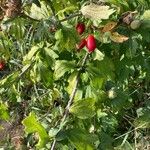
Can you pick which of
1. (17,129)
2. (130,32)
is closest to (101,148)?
(130,32)

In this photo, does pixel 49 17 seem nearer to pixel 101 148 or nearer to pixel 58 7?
pixel 58 7

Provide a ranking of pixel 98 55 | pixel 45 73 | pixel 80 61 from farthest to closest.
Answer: pixel 45 73 → pixel 80 61 → pixel 98 55

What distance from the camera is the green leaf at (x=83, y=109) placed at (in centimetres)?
155

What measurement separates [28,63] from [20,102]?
101cm

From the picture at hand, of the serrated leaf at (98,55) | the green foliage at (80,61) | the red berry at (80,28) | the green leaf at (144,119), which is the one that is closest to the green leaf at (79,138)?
the green foliage at (80,61)

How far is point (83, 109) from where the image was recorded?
1563 mm

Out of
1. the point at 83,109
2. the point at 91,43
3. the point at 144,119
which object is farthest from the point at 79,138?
the point at 144,119

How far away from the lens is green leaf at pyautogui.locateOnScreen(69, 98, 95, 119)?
5.09 feet

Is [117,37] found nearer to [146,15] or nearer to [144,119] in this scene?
[146,15]

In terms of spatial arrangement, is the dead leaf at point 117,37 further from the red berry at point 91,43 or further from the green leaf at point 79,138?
the green leaf at point 79,138

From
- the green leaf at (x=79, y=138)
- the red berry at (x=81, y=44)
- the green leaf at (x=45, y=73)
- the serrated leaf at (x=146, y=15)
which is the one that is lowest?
the green leaf at (x=45, y=73)

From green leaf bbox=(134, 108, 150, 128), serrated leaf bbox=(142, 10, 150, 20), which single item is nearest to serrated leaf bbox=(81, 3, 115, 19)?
serrated leaf bbox=(142, 10, 150, 20)

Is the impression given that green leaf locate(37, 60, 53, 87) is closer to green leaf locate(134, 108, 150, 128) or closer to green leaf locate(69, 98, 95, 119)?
green leaf locate(69, 98, 95, 119)

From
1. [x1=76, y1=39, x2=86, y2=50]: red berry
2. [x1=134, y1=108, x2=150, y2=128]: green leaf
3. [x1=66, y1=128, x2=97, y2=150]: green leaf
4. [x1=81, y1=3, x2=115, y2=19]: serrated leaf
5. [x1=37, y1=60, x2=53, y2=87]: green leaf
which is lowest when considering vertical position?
[x1=134, y1=108, x2=150, y2=128]: green leaf
